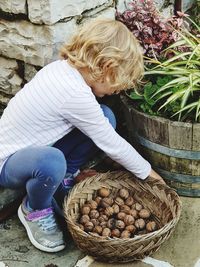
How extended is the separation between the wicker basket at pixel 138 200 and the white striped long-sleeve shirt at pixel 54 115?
11.3 inches

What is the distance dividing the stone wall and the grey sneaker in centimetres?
82

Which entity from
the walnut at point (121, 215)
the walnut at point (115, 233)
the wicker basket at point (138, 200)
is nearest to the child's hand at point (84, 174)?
the wicker basket at point (138, 200)

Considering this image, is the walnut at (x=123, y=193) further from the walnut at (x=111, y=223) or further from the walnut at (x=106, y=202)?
the walnut at (x=111, y=223)

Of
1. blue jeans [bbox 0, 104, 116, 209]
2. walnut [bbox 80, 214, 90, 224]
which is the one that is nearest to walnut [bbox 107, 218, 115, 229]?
walnut [bbox 80, 214, 90, 224]

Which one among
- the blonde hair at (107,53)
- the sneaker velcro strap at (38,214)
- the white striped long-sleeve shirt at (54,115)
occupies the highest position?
the blonde hair at (107,53)

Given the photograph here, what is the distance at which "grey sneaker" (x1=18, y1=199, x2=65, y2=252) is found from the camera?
9.37 feet

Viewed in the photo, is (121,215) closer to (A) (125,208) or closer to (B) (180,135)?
(A) (125,208)

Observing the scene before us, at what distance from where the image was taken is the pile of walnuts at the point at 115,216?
285 centimetres

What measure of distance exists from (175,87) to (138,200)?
63 centimetres

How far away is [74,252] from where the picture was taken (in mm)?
2877

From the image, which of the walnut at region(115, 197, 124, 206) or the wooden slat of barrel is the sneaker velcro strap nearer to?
the walnut at region(115, 197, 124, 206)

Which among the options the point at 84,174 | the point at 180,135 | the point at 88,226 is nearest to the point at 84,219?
the point at 88,226

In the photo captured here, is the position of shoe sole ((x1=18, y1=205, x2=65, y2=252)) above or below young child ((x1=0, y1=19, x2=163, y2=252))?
below

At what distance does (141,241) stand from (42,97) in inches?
31.9
